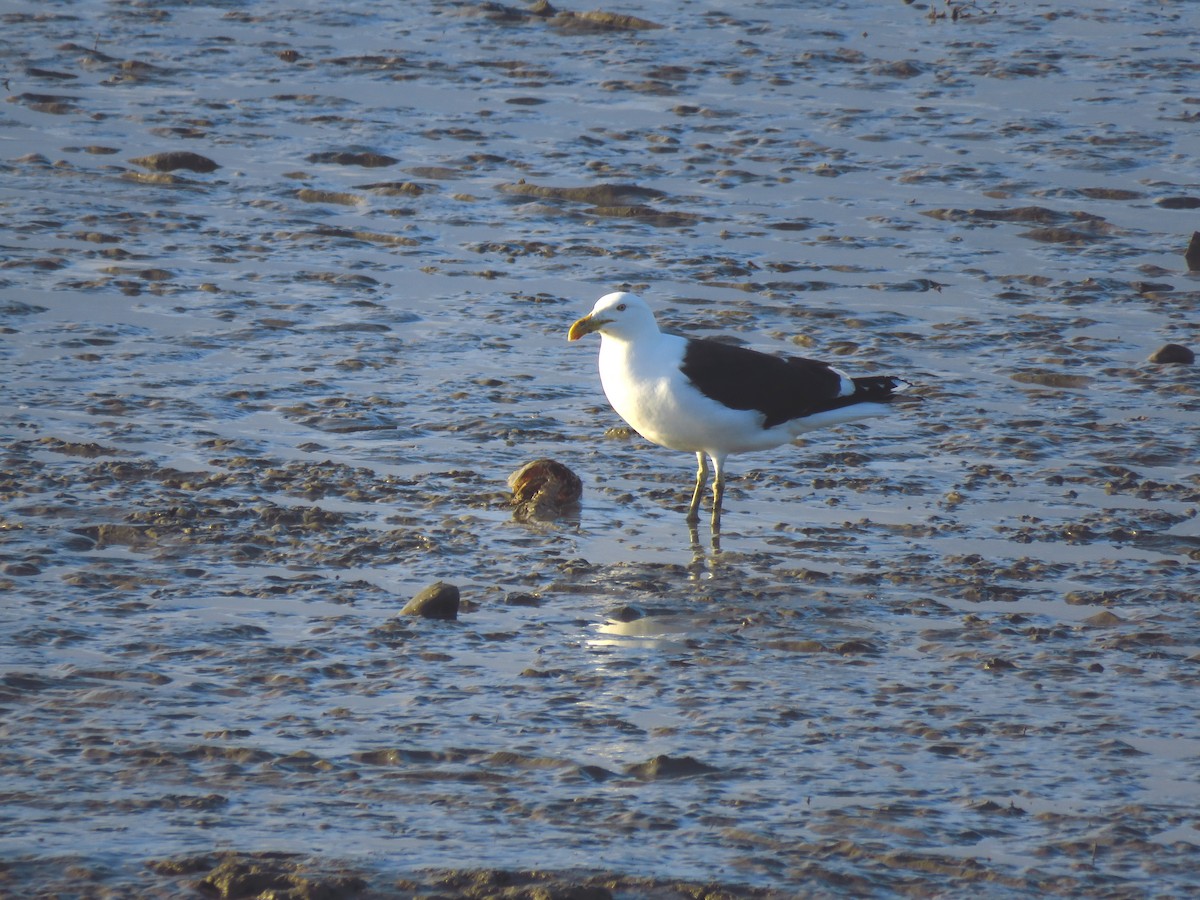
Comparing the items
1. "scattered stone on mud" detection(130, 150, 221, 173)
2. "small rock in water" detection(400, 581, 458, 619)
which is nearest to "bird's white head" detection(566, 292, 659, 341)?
"small rock in water" detection(400, 581, 458, 619)

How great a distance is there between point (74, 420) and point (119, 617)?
239cm

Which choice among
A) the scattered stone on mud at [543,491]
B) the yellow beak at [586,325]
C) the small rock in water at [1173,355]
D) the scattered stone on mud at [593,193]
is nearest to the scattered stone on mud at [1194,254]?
the small rock in water at [1173,355]

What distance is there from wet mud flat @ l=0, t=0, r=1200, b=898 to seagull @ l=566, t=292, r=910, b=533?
13.3 inches

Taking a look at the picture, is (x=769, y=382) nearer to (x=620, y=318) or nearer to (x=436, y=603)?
(x=620, y=318)

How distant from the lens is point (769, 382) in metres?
8.66

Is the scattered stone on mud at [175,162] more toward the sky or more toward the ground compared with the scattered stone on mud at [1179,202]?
more toward the sky

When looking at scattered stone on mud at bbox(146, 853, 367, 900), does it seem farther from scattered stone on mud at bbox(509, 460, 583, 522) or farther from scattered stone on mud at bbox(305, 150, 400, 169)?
scattered stone on mud at bbox(305, 150, 400, 169)

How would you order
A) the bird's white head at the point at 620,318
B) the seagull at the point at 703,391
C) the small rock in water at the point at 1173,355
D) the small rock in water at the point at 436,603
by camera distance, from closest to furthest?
the small rock in water at the point at 436,603 → the seagull at the point at 703,391 → the bird's white head at the point at 620,318 → the small rock in water at the point at 1173,355

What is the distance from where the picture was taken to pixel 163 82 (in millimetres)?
15758

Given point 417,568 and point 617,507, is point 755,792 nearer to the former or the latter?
point 417,568

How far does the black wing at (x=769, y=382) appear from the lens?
335 inches

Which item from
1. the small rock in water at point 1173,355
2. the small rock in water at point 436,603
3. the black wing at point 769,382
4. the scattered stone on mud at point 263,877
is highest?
the black wing at point 769,382

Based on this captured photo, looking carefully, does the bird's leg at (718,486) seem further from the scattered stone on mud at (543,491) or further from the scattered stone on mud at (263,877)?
the scattered stone on mud at (263,877)

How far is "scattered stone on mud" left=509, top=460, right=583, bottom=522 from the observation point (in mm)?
8320
